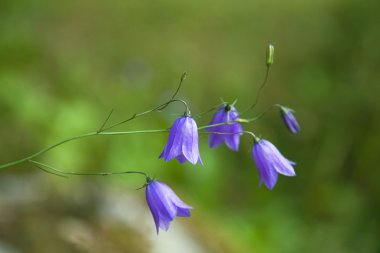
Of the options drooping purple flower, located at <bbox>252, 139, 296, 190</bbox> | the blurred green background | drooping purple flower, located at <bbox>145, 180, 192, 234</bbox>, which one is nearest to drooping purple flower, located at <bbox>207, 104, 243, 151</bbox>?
drooping purple flower, located at <bbox>252, 139, 296, 190</bbox>

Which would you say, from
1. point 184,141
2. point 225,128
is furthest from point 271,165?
point 184,141

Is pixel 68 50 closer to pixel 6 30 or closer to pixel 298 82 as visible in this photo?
pixel 6 30

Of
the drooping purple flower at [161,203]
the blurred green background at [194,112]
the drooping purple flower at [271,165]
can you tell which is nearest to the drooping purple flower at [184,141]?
the drooping purple flower at [161,203]

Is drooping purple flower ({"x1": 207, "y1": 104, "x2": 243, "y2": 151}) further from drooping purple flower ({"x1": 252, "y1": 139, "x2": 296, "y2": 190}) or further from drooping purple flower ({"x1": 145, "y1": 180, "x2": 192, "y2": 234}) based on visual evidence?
drooping purple flower ({"x1": 145, "y1": 180, "x2": 192, "y2": 234})

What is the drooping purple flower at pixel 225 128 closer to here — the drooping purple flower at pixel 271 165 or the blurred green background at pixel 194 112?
the drooping purple flower at pixel 271 165

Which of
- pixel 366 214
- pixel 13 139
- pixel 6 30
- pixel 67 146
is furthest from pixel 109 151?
pixel 366 214

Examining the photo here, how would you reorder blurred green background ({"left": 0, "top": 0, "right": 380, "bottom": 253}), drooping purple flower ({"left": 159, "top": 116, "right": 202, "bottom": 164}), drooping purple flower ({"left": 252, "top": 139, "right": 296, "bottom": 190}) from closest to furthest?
drooping purple flower ({"left": 159, "top": 116, "right": 202, "bottom": 164})
drooping purple flower ({"left": 252, "top": 139, "right": 296, "bottom": 190})
blurred green background ({"left": 0, "top": 0, "right": 380, "bottom": 253})
